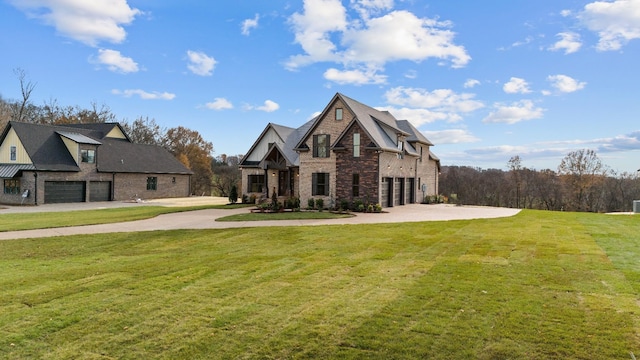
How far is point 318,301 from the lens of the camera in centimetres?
624

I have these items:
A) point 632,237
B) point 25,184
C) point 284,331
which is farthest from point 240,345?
point 25,184

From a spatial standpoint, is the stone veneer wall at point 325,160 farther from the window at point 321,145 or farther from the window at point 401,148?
the window at point 401,148

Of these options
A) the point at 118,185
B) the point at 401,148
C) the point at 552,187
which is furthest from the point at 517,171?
the point at 118,185

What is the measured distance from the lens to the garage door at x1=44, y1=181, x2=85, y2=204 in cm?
3016

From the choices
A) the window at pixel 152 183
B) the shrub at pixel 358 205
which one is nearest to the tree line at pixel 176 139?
the window at pixel 152 183

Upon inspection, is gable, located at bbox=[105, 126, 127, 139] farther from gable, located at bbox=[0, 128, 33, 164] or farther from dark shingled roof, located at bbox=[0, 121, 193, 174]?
gable, located at bbox=[0, 128, 33, 164]

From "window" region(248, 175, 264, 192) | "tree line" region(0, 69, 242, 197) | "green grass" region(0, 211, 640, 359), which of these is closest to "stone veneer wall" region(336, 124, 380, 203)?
"window" region(248, 175, 264, 192)

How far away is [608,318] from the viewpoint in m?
5.48

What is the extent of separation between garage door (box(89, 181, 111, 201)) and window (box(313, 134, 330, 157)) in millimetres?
21617

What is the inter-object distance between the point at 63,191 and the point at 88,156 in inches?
148

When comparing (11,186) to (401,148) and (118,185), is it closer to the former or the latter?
(118,185)

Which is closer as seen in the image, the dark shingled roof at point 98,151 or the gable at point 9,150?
the gable at point 9,150

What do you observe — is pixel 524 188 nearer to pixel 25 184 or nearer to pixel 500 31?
pixel 500 31

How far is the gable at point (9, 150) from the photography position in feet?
97.9
